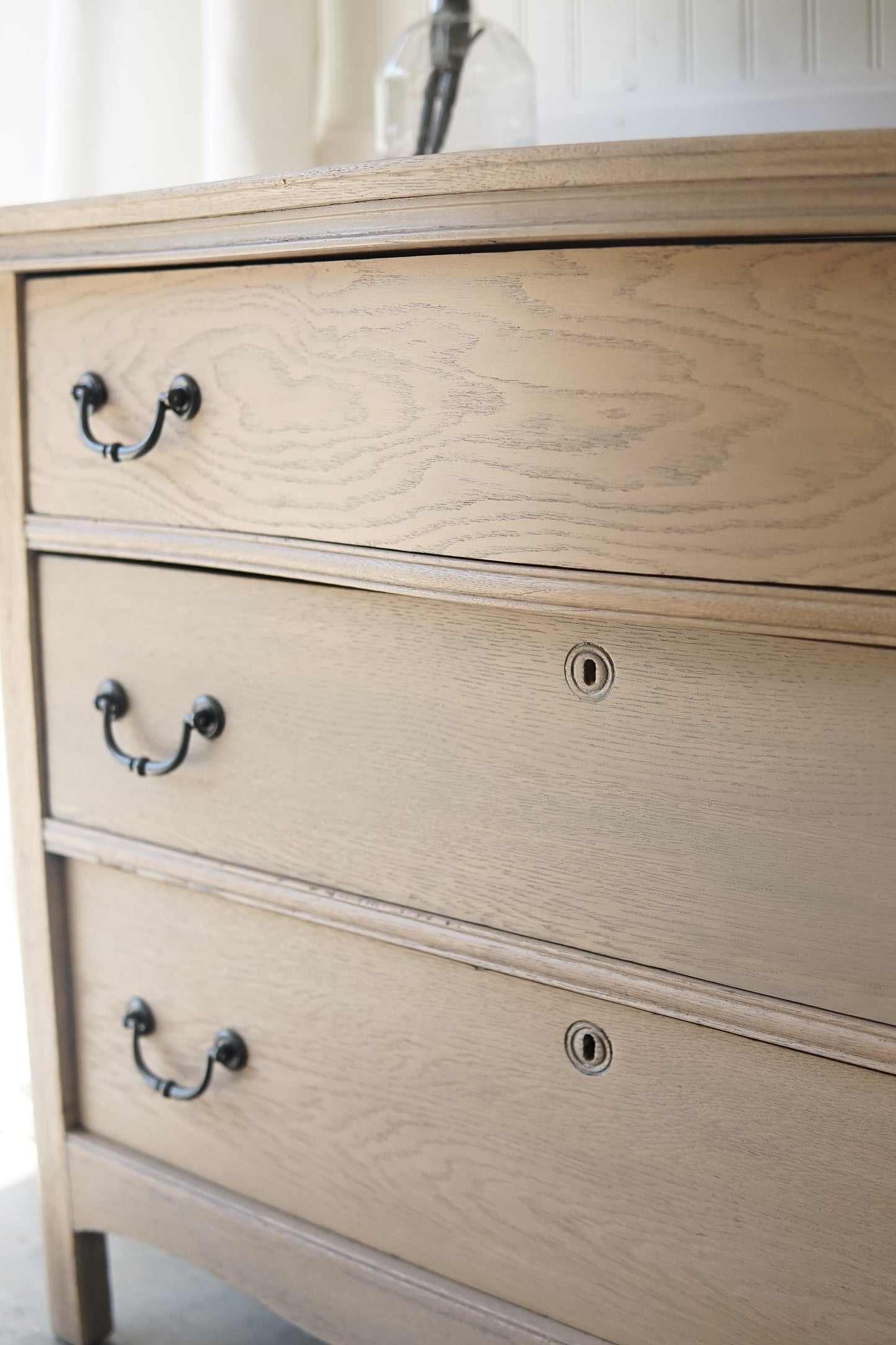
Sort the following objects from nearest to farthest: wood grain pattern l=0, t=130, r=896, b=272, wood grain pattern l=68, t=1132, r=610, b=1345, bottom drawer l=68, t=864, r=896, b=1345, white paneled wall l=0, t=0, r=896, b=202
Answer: wood grain pattern l=0, t=130, r=896, b=272 → bottom drawer l=68, t=864, r=896, b=1345 → wood grain pattern l=68, t=1132, r=610, b=1345 → white paneled wall l=0, t=0, r=896, b=202

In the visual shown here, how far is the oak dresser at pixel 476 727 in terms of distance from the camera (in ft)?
1.98

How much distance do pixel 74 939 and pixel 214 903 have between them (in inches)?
6.2

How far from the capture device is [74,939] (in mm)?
945

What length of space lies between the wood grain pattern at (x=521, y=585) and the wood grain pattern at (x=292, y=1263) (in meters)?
0.45

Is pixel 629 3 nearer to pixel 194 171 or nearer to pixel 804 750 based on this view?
pixel 194 171

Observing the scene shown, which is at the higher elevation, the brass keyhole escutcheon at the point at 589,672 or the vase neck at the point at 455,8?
the vase neck at the point at 455,8

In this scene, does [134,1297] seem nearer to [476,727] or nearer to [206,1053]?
[206,1053]

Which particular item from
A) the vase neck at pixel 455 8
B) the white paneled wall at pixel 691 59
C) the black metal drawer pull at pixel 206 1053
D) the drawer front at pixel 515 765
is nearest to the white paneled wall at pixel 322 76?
the white paneled wall at pixel 691 59

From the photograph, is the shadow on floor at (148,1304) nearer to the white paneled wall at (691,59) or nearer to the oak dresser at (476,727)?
the oak dresser at (476,727)

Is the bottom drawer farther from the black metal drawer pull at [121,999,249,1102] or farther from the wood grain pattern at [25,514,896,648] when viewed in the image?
the wood grain pattern at [25,514,896,648]

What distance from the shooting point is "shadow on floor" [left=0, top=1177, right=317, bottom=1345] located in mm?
1045

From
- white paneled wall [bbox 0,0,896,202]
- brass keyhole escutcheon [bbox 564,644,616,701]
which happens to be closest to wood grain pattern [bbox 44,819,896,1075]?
brass keyhole escutcheon [bbox 564,644,616,701]

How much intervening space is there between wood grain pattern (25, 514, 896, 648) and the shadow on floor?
681 millimetres

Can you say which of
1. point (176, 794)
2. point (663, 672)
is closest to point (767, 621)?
point (663, 672)
